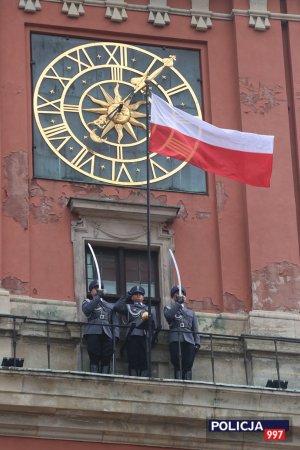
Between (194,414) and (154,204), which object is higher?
(154,204)

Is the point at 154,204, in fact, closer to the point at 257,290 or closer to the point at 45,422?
the point at 257,290

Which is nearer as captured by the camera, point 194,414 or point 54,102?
point 194,414

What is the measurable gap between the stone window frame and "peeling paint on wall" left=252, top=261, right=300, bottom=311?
104cm

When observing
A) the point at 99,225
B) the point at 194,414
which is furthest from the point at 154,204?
the point at 194,414

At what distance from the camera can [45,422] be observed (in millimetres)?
26016

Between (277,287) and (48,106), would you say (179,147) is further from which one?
(277,287)

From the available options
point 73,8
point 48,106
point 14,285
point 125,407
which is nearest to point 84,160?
point 48,106

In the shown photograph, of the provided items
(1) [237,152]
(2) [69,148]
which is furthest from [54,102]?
(1) [237,152]

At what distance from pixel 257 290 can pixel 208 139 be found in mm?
1889

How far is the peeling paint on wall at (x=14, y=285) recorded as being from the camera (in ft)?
89.2

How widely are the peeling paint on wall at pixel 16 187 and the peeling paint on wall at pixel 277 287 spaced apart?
283cm

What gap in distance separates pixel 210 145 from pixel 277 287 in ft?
6.23

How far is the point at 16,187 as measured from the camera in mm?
27828

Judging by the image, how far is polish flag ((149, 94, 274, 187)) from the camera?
27359 mm
